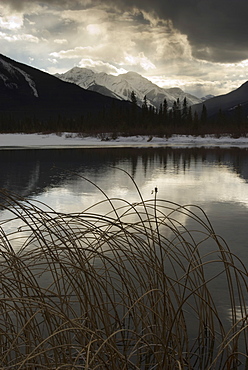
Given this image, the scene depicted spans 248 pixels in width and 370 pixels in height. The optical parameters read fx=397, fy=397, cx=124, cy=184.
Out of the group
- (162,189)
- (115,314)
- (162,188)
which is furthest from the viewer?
(162,188)

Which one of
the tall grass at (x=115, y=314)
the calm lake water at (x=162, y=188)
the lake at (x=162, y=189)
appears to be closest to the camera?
the tall grass at (x=115, y=314)

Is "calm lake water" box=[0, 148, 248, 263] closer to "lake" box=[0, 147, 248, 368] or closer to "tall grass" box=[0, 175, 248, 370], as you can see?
"lake" box=[0, 147, 248, 368]

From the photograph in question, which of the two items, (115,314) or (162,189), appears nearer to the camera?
(115,314)

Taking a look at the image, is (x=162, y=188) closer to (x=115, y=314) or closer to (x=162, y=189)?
(x=162, y=189)

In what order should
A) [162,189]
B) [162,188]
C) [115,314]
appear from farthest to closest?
1. [162,188]
2. [162,189]
3. [115,314]

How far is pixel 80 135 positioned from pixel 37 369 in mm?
70889

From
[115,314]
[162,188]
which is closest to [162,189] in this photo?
[162,188]

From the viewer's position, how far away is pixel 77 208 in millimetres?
11734

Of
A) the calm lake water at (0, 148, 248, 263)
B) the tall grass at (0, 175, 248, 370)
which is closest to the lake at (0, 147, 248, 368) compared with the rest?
the calm lake water at (0, 148, 248, 263)

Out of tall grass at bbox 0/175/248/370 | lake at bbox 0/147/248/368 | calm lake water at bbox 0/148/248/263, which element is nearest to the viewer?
tall grass at bbox 0/175/248/370

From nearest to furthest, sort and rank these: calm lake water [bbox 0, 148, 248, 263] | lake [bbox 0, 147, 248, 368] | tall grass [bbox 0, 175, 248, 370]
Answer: tall grass [bbox 0, 175, 248, 370] < lake [bbox 0, 147, 248, 368] < calm lake water [bbox 0, 148, 248, 263]

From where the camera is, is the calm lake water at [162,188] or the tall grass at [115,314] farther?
the calm lake water at [162,188]

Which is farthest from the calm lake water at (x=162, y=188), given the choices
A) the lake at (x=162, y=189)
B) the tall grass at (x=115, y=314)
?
the tall grass at (x=115, y=314)

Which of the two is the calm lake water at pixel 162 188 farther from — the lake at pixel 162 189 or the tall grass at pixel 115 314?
the tall grass at pixel 115 314
